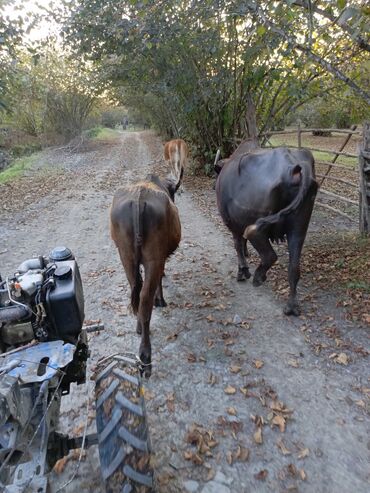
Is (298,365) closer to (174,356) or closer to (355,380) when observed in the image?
(355,380)

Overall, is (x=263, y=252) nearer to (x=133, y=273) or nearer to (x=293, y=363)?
(x=293, y=363)

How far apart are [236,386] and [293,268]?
1.64 metres

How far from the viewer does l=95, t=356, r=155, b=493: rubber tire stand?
6.31ft

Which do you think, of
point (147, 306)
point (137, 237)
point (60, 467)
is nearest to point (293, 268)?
point (147, 306)

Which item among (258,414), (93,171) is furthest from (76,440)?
(93,171)

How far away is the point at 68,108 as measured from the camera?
2827cm

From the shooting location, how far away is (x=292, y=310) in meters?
4.48

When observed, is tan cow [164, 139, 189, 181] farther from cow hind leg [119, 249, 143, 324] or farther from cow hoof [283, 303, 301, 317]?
cow hind leg [119, 249, 143, 324]

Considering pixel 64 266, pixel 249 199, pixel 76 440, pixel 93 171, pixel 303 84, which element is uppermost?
pixel 303 84

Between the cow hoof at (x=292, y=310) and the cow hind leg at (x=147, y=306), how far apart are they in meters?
1.81

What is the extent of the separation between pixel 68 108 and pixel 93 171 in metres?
14.6

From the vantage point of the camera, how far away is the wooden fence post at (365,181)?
6.09 metres

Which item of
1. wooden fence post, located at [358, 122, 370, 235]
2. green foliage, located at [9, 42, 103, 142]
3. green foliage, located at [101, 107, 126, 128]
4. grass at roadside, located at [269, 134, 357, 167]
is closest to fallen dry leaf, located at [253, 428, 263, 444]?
wooden fence post, located at [358, 122, 370, 235]

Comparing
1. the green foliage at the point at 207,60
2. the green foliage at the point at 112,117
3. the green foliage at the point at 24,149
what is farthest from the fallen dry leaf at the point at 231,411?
the green foliage at the point at 112,117
